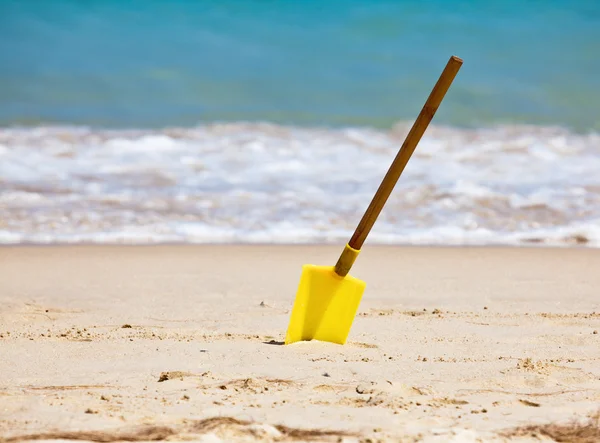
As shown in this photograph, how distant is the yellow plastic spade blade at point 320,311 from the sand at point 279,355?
8 centimetres

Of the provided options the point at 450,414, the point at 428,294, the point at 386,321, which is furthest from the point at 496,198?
the point at 450,414

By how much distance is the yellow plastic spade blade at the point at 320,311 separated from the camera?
3.28 meters

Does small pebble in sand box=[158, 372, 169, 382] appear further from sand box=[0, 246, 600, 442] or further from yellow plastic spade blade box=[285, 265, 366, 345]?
yellow plastic spade blade box=[285, 265, 366, 345]

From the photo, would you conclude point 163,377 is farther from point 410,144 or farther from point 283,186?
point 283,186

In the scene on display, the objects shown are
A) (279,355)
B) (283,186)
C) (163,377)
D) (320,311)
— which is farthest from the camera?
(283,186)

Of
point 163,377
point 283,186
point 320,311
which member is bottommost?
point 163,377

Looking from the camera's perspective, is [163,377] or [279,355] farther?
[279,355]

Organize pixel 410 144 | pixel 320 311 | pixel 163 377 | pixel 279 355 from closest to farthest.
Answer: pixel 163 377 → pixel 279 355 → pixel 410 144 → pixel 320 311

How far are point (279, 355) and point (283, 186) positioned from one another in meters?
6.61

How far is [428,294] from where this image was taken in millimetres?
4551

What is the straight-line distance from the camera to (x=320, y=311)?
3279 mm

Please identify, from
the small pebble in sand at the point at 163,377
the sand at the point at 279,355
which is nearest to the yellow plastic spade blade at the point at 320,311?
the sand at the point at 279,355

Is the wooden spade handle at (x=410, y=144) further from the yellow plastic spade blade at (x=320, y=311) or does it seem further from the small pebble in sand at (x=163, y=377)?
the small pebble in sand at (x=163, y=377)

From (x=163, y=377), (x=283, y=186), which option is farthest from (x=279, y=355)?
(x=283, y=186)
